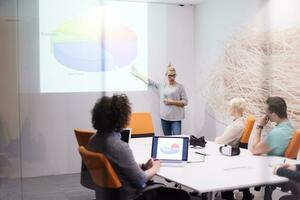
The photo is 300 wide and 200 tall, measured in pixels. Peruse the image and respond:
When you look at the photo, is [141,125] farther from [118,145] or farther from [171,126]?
[118,145]

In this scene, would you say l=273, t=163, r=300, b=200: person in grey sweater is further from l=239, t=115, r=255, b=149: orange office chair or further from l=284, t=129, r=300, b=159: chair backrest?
l=239, t=115, r=255, b=149: orange office chair

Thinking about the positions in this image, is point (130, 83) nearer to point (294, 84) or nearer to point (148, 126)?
point (148, 126)

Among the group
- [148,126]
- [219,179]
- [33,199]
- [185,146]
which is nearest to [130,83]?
[148,126]

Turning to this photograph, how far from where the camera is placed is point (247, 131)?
→ 420 cm

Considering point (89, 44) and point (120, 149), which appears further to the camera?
point (89, 44)

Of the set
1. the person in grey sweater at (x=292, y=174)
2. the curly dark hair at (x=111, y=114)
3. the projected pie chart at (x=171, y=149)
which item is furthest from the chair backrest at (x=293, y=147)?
the curly dark hair at (x=111, y=114)

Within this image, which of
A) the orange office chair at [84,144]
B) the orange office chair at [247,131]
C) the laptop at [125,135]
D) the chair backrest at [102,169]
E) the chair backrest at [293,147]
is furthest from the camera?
the orange office chair at [247,131]

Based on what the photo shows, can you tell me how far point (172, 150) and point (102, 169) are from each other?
0.75 m

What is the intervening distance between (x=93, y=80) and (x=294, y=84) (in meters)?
2.23

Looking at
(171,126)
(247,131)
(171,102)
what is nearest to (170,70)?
(171,102)

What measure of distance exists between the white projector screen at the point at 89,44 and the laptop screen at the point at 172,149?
4.94ft

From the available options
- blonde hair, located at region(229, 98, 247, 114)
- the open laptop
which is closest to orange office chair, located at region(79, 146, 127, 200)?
the open laptop

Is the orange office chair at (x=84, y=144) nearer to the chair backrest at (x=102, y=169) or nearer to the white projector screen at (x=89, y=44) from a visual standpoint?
the chair backrest at (x=102, y=169)

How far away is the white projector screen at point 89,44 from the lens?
165 inches
